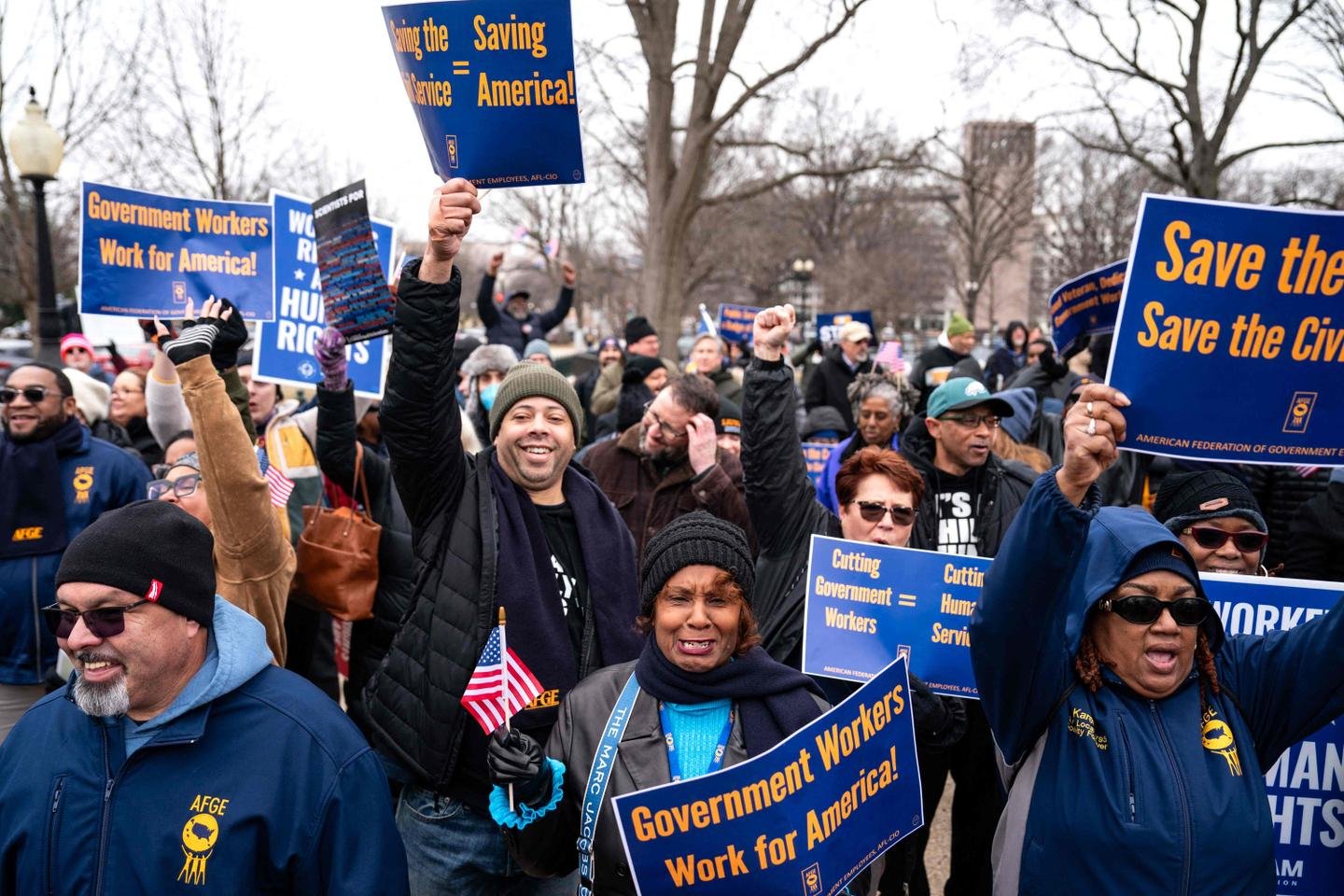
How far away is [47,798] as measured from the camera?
7.06 feet

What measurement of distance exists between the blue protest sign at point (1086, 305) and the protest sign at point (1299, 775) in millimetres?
2103

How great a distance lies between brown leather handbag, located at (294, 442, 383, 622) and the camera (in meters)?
4.18

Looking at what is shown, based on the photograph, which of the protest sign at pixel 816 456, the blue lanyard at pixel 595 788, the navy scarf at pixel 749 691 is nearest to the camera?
the blue lanyard at pixel 595 788

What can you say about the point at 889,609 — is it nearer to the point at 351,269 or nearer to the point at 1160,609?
the point at 1160,609

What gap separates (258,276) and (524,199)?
29062 mm

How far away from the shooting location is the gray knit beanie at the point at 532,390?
319 centimetres

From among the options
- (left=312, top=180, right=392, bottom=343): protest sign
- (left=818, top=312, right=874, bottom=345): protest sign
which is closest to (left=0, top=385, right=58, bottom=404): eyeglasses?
(left=312, top=180, right=392, bottom=343): protest sign

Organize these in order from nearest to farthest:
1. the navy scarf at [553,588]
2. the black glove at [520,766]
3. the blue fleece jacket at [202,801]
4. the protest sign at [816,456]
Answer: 1. the blue fleece jacket at [202,801]
2. the black glove at [520,766]
3. the navy scarf at [553,588]
4. the protest sign at [816,456]

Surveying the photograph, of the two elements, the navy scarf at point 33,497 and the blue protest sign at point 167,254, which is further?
the blue protest sign at point 167,254

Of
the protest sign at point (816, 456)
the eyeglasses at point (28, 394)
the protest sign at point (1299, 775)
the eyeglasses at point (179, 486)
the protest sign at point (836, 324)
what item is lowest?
the protest sign at point (1299, 775)

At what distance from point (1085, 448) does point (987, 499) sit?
187 centimetres

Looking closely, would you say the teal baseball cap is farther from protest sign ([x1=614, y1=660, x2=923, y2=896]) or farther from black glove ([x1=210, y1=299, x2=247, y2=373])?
black glove ([x1=210, y1=299, x2=247, y2=373])

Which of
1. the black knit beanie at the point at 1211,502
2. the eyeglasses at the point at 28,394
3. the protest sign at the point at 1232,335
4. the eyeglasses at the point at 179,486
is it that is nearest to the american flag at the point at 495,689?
the eyeglasses at the point at 179,486

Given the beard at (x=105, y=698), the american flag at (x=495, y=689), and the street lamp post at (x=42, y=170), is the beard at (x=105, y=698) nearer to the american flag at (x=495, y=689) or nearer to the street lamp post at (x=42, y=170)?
the american flag at (x=495, y=689)
